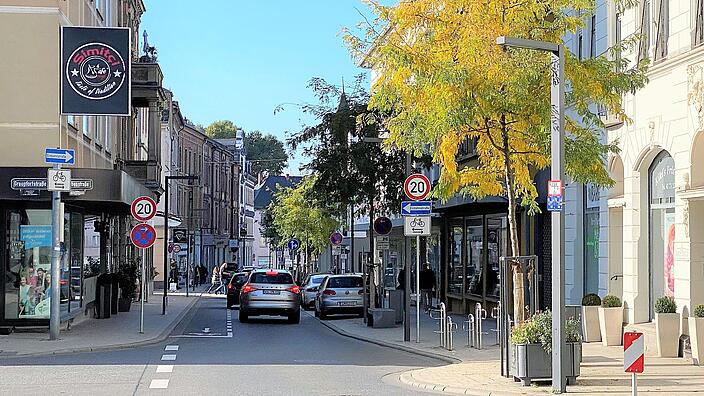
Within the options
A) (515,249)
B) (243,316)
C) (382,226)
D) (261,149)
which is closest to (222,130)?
(261,149)

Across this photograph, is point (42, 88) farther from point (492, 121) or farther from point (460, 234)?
point (460, 234)

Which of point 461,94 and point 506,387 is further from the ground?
point 461,94

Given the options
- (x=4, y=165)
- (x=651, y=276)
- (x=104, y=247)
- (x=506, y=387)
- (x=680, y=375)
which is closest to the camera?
(x=506, y=387)

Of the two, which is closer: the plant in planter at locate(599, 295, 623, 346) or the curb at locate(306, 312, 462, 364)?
the curb at locate(306, 312, 462, 364)

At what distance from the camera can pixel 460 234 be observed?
36406mm

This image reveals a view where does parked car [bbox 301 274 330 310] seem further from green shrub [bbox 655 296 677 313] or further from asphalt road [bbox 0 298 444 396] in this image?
green shrub [bbox 655 296 677 313]

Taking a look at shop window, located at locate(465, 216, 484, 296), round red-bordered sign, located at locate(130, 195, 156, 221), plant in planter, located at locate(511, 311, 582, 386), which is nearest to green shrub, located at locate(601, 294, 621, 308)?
plant in planter, located at locate(511, 311, 582, 386)

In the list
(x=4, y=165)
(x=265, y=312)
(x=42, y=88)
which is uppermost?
(x=42, y=88)

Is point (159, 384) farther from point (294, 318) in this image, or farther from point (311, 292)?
point (311, 292)

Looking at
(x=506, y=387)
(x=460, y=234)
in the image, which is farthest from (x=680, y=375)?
(x=460, y=234)

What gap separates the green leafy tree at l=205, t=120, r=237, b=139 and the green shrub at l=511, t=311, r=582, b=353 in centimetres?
11815

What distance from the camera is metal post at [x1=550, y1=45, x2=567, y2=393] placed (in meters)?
14.0

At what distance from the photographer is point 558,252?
45.8 feet

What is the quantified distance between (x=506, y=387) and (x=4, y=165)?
13.8m
